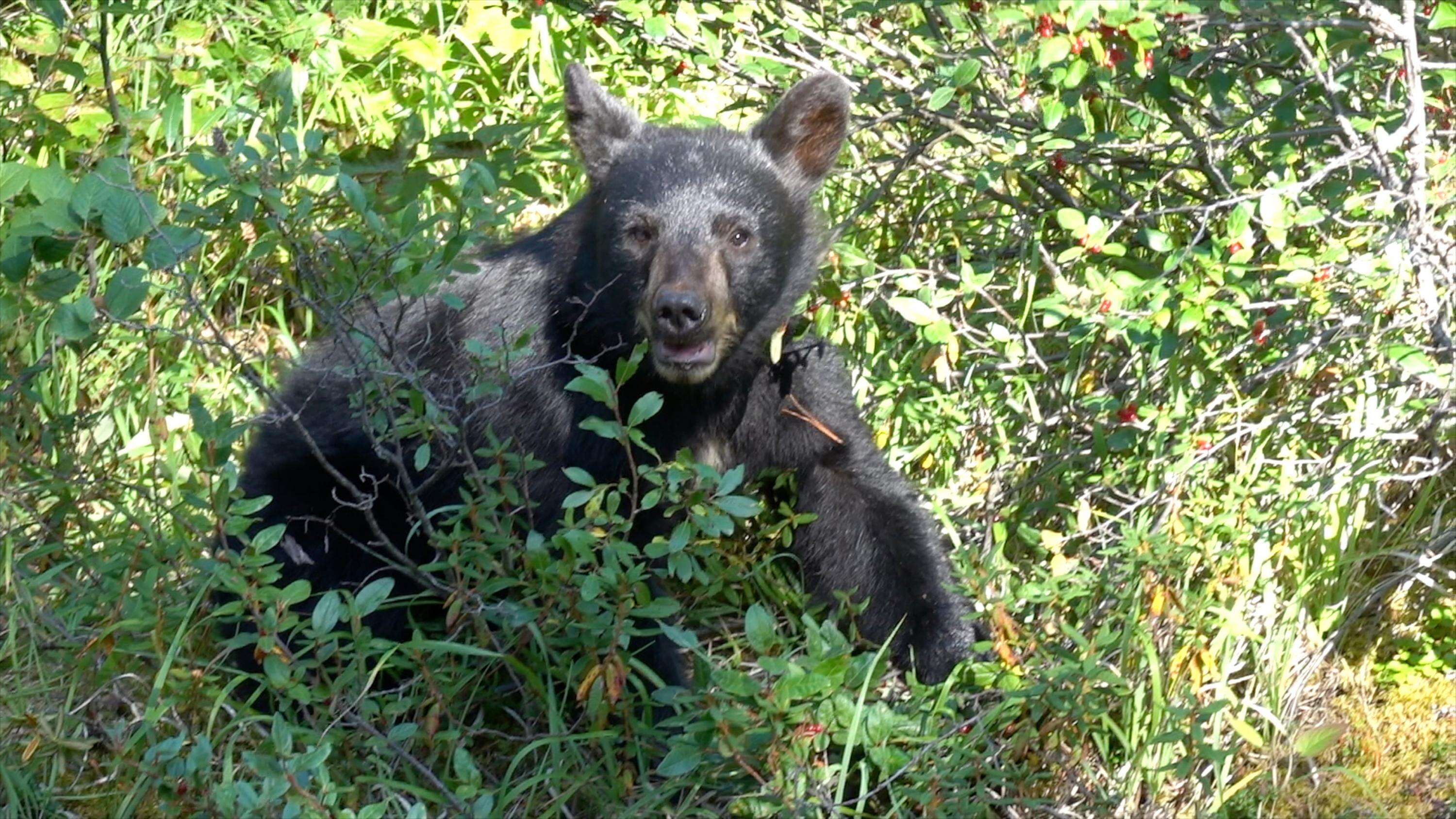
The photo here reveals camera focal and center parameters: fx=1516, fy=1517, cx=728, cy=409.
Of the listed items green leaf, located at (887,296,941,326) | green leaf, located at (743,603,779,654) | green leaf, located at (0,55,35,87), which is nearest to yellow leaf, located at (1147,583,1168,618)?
green leaf, located at (887,296,941,326)

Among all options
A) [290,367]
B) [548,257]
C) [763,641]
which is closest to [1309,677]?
[763,641]

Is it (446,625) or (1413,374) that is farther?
(1413,374)

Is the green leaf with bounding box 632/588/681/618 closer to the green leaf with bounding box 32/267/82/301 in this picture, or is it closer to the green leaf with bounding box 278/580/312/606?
the green leaf with bounding box 278/580/312/606

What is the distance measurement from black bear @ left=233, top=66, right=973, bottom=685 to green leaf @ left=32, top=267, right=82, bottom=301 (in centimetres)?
103

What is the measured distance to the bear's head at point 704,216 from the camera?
14.5 ft

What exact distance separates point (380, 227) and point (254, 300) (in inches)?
108

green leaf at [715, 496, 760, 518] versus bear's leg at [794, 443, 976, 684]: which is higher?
green leaf at [715, 496, 760, 518]

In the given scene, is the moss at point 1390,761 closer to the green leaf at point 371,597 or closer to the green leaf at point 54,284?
the green leaf at point 371,597

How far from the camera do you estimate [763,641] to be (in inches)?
136

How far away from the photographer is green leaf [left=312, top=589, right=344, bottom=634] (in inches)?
138

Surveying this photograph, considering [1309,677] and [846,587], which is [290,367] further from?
[1309,677]

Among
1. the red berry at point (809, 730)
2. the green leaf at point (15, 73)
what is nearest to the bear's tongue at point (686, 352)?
the red berry at point (809, 730)

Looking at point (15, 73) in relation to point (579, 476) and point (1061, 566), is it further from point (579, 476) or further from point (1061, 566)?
point (1061, 566)

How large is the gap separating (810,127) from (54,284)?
239cm
